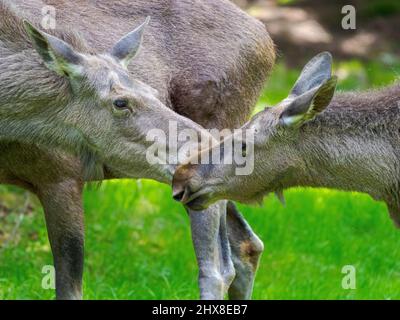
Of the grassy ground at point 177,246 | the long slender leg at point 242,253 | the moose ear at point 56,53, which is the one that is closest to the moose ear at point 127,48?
the moose ear at point 56,53

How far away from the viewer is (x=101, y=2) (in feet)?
28.2

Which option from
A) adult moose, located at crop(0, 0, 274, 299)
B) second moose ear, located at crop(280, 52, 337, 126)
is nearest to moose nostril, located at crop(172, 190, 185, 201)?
adult moose, located at crop(0, 0, 274, 299)

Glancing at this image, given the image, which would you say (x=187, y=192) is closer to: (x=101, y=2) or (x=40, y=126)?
(x=40, y=126)

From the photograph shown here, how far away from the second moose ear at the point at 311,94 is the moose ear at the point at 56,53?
1443 mm

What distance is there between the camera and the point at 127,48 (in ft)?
25.0

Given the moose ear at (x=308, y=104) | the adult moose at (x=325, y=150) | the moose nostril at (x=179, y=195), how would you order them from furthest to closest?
the adult moose at (x=325, y=150) < the moose nostril at (x=179, y=195) < the moose ear at (x=308, y=104)

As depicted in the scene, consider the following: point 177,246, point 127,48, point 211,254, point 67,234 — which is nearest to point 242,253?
point 211,254

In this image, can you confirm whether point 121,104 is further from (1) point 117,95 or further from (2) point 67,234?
(2) point 67,234

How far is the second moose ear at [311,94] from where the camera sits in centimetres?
652

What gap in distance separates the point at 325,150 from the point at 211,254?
1714 mm

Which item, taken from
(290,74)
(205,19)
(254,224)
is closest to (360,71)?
(290,74)

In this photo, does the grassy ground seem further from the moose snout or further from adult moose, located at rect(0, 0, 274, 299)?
the moose snout

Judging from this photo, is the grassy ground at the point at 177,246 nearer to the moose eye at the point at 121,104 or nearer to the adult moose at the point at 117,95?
the adult moose at the point at 117,95

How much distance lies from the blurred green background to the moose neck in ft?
7.56
